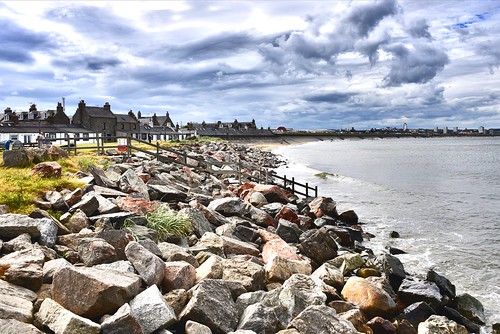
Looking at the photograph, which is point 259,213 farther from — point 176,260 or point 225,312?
point 225,312

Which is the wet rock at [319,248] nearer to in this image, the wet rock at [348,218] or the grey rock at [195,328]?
the grey rock at [195,328]

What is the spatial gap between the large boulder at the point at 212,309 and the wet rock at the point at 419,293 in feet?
16.3

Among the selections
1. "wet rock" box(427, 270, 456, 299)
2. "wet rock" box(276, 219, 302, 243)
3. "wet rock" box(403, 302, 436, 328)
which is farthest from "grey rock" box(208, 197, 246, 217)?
"wet rock" box(403, 302, 436, 328)

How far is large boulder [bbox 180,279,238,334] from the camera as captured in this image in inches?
212

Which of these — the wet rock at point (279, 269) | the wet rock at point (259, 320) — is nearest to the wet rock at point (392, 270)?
the wet rock at point (279, 269)

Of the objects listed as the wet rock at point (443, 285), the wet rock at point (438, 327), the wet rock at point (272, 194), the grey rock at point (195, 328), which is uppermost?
the grey rock at point (195, 328)

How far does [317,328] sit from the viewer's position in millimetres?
5641

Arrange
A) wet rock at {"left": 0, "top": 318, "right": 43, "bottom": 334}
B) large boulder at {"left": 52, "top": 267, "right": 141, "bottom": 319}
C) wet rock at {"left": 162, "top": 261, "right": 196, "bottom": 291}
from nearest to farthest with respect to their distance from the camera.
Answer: wet rock at {"left": 0, "top": 318, "right": 43, "bottom": 334}, large boulder at {"left": 52, "top": 267, "right": 141, "bottom": 319}, wet rock at {"left": 162, "top": 261, "right": 196, "bottom": 291}

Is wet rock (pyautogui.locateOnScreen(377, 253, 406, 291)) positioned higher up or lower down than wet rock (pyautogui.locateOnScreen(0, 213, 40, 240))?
lower down

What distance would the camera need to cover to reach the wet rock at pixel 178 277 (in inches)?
242

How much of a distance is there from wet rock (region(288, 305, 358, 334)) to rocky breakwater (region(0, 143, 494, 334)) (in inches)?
0.6

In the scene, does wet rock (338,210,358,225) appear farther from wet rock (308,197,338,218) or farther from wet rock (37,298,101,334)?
wet rock (37,298,101,334)

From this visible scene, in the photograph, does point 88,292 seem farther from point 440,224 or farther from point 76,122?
point 76,122

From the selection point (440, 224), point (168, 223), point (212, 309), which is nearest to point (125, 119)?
point (440, 224)
